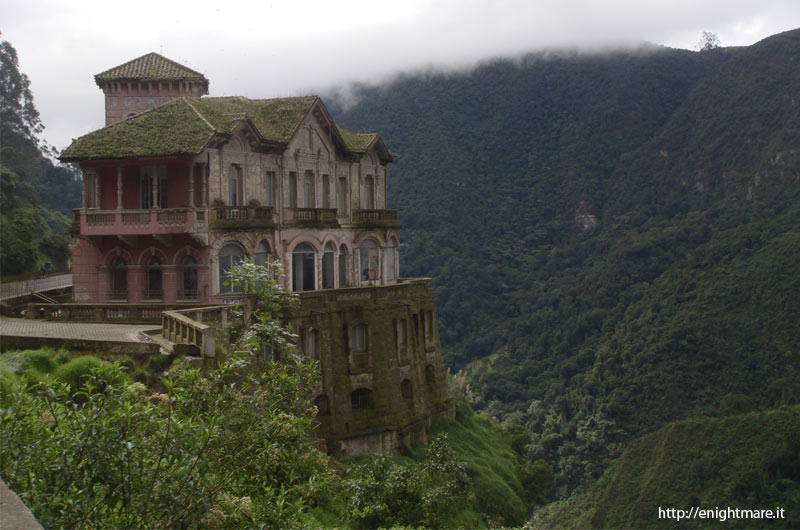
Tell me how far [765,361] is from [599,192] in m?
67.6

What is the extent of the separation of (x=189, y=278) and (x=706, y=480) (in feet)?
129

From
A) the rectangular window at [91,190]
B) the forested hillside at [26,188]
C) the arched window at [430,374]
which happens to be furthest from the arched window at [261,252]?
the forested hillside at [26,188]

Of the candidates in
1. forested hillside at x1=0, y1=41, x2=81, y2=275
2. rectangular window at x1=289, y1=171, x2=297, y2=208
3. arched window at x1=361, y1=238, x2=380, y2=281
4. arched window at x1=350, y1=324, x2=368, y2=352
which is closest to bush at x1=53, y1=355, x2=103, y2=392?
arched window at x1=350, y1=324, x2=368, y2=352

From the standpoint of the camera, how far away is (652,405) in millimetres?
82375

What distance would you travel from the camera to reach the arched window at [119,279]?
35875 millimetres

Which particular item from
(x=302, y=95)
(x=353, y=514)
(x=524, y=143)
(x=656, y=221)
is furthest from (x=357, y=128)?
(x=353, y=514)

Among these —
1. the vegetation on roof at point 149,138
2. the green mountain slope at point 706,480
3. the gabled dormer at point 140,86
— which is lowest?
the green mountain slope at point 706,480

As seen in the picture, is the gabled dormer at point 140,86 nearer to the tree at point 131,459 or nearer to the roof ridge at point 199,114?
the roof ridge at point 199,114

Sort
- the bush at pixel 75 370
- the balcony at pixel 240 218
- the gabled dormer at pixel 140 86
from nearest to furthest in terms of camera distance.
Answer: the bush at pixel 75 370 < the balcony at pixel 240 218 < the gabled dormer at pixel 140 86

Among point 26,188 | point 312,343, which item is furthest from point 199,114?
point 26,188

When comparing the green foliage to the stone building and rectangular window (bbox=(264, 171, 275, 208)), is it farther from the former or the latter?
rectangular window (bbox=(264, 171, 275, 208))

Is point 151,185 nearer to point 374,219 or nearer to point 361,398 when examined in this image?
point 374,219

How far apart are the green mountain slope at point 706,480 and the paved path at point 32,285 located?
3051cm

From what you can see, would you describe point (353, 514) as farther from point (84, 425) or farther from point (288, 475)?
point (84, 425)
